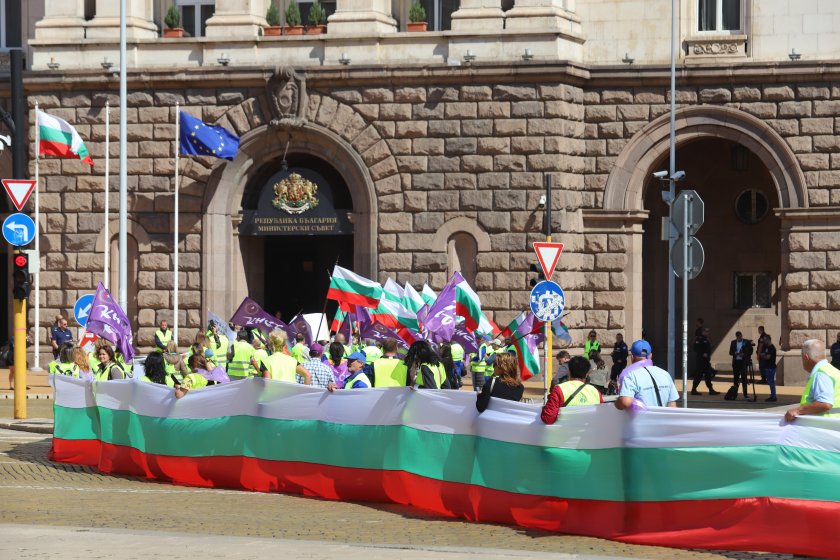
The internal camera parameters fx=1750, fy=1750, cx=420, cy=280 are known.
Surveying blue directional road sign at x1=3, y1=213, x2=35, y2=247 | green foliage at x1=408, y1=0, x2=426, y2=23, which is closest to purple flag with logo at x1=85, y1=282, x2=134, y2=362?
blue directional road sign at x1=3, y1=213, x2=35, y2=247

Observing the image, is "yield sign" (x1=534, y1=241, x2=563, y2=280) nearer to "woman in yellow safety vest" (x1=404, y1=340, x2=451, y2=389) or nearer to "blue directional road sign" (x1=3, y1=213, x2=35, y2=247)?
"woman in yellow safety vest" (x1=404, y1=340, x2=451, y2=389)

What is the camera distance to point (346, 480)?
17406 millimetres

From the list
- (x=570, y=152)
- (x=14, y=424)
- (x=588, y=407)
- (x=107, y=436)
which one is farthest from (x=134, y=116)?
(x=588, y=407)

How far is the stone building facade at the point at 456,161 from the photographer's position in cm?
3416

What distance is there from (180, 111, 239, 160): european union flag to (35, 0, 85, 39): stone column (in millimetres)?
3043

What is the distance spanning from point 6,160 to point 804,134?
54.4 ft

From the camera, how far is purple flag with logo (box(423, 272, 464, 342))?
2408 cm

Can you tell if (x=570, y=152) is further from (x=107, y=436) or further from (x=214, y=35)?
(x=107, y=436)

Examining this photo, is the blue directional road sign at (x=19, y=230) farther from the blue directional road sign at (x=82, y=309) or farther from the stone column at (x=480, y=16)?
the stone column at (x=480, y=16)

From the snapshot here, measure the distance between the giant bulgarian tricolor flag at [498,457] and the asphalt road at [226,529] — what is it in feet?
0.75

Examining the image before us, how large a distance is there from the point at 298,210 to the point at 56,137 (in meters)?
5.08

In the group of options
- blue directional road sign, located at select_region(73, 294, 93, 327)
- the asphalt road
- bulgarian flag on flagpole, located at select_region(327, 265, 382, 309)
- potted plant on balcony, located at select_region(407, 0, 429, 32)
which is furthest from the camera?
potted plant on balcony, located at select_region(407, 0, 429, 32)

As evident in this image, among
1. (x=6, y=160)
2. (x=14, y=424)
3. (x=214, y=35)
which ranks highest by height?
(x=214, y=35)

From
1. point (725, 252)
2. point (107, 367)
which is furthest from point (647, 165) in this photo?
point (107, 367)
